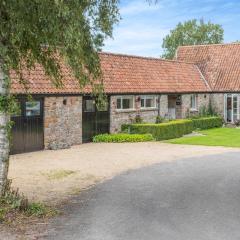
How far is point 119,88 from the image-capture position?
2952cm

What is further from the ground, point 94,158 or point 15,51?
point 15,51

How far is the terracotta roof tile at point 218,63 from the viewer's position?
4003cm

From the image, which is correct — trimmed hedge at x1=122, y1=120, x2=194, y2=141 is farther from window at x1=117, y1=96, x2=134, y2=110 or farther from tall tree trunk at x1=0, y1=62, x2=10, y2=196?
tall tree trunk at x1=0, y1=62, x2=10, y2=196

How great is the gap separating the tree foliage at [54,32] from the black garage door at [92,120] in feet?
48.9

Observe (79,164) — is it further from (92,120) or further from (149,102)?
(149,102)

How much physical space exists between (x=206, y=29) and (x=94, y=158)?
2405 inches

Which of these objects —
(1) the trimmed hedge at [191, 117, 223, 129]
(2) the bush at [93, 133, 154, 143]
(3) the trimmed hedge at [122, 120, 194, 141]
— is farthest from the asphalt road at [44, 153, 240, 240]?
(1) the trimmed hedge at [191, 117, 223, 129]

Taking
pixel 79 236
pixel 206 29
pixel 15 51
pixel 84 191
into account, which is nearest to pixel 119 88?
pixel 84 191

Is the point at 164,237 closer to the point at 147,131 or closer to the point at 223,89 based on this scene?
the point at 147,131

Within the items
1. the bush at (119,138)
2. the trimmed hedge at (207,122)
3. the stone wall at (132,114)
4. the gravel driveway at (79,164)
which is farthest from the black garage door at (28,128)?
the trimmed hedge at (207,122)

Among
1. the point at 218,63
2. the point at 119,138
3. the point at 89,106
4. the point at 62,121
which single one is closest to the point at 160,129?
the point at 119,138

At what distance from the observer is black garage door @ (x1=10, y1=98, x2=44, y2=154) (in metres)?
22.4

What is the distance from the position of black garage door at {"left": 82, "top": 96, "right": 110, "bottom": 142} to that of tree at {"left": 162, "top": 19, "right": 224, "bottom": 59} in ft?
165

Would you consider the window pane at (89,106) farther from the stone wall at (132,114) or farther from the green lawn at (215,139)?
the green lawn at (215,139)
